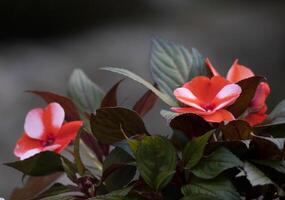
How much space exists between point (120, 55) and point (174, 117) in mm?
2320

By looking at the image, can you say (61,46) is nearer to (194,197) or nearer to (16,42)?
(16,42)

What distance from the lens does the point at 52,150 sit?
0.69 meters

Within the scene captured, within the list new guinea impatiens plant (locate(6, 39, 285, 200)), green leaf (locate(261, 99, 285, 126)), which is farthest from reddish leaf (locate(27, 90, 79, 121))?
→ green leaf (locate(261, 99, 285, 126))

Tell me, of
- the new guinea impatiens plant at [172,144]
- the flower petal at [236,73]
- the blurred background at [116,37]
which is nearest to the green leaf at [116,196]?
the new guinea impatiens plant at [172,144]

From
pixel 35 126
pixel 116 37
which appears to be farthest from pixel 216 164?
pixel 116 37

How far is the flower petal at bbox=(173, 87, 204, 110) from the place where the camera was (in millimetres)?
650

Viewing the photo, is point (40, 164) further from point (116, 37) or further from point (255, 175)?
point (116, 37)

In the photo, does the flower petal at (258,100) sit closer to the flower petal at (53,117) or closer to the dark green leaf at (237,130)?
the dark green leaf at (237,130)

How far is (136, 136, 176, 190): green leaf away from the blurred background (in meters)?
1.99

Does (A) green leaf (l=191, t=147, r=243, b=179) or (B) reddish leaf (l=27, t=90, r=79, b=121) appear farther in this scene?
(B) reddish leaf (l=27, t=90, r=79, b=121)

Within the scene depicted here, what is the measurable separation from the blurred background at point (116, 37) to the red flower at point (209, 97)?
1919 millimetres

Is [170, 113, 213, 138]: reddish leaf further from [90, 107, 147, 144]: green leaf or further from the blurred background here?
the blurred background

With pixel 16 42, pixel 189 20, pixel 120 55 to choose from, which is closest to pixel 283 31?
pixel 189 20

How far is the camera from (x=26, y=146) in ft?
2.40
